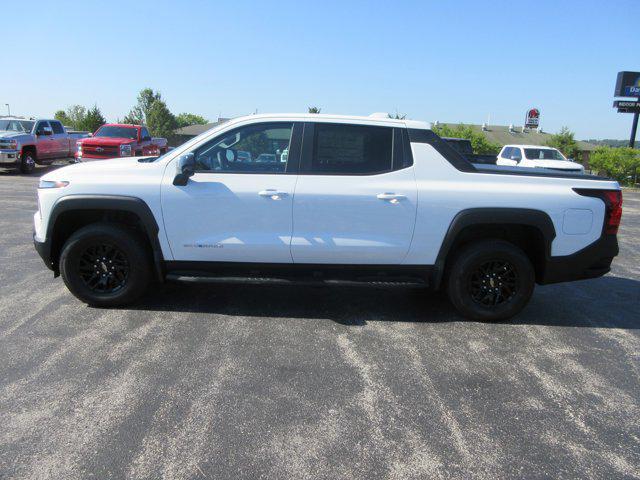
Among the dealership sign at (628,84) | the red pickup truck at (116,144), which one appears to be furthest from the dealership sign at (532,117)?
the red pickup truck at (116,144)

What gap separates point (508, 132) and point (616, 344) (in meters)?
63.1

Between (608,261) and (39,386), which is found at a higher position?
(608,261)

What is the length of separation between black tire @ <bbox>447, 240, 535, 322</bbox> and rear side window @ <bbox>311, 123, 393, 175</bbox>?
1174 millimetres

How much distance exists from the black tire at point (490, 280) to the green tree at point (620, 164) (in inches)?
952

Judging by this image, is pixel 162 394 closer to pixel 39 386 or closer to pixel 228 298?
pixel 39 386

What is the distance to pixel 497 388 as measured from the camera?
346cm

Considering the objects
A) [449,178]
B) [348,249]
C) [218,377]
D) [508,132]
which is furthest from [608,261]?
[508,132]

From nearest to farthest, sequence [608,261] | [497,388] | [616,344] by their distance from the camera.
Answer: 1. [497,388]
2. [616,344]
3. [608,261]

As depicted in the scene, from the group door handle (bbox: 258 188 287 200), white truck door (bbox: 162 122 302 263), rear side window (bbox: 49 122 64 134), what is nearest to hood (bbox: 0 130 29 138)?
rear side window (bbox: 49 122 64 134)

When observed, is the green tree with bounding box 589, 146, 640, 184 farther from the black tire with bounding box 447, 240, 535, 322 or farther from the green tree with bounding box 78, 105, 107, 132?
the green tree with bounding box 78, 105, 107, 132

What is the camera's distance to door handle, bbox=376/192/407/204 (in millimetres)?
4387

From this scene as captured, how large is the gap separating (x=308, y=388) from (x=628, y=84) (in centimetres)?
3714

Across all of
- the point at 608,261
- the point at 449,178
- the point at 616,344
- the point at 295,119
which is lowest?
the point at 616,344

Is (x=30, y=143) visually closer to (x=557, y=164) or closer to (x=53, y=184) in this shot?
(x=53, y=184)
